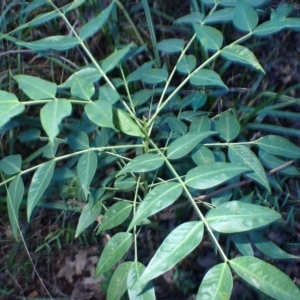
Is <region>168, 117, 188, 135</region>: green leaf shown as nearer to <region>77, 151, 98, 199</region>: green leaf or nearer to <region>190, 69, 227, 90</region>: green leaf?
<region>190, 69, 227, 90</region>: green leaf

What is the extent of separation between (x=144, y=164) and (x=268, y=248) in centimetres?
54

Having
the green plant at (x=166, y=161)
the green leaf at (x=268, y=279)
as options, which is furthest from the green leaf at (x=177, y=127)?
the green leaf at (x=268, y=279)

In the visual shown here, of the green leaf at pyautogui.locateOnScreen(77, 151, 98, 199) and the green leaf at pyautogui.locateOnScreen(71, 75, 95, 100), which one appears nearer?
the green leaf at pyautogui.locateOnScreen(71, 75, 95, 100)

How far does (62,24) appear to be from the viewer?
2.58 metres

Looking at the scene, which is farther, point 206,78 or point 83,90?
point 206,78

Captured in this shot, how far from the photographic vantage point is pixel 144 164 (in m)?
1.12

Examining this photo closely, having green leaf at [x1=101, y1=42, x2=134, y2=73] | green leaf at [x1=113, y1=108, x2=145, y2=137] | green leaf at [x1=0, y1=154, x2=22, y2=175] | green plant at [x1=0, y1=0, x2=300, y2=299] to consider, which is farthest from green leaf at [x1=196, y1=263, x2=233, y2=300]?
green leaf at [x1=0, y1=154, x2=22, y2=175]

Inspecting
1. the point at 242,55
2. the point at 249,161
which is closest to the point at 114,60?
the point at 242,55

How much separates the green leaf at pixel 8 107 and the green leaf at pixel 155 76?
60 centimetres

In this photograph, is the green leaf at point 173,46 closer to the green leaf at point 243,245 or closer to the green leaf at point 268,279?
the green leaf at point 243,245

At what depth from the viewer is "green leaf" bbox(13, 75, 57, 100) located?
41.0 inches

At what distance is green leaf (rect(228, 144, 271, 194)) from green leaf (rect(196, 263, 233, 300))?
41 cm

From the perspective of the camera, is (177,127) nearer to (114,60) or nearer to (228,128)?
(228,128)

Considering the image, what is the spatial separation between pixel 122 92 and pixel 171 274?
79 cm
